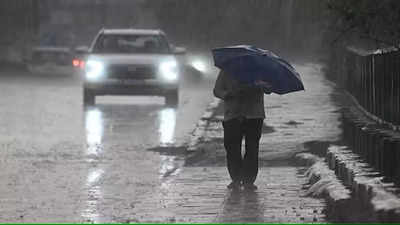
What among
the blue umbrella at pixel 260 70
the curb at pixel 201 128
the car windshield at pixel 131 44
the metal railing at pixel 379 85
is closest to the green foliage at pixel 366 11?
the metal railing at pixel 379 85

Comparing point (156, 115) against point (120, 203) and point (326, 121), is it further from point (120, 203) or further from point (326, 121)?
point (120, 203)

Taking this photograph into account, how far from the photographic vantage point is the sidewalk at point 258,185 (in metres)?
11.7

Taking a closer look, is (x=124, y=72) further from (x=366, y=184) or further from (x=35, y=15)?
(x=35, y=15)

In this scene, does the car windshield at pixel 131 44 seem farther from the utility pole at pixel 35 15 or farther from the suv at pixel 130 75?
the utility pole at pixel 35 15

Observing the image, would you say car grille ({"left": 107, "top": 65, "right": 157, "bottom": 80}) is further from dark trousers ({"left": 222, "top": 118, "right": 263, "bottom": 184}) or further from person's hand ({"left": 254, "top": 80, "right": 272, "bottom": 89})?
person's hand ({"left": 254, "top": 80, "right": 272, "bottom": 89})

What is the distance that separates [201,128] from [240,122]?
856 cm

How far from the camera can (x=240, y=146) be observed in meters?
14.1

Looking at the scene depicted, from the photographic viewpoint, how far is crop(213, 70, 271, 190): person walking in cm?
1402

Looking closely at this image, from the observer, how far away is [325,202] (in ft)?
40.4

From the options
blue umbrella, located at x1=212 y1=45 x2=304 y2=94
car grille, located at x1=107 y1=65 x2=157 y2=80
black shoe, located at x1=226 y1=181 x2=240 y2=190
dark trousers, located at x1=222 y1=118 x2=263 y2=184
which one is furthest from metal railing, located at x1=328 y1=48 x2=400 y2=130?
car grille, located at x1=107 y1=65 x2=157 y2=80

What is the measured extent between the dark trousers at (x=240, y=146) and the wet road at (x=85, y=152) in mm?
947

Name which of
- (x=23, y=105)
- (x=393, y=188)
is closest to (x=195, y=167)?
(x=393, y=188)

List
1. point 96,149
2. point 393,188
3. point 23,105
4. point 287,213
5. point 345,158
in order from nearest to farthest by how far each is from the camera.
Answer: point 393,188
point 287,213
point 345,158
point 96,149
point 23,105

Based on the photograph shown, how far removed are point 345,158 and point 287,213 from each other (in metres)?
2.27
